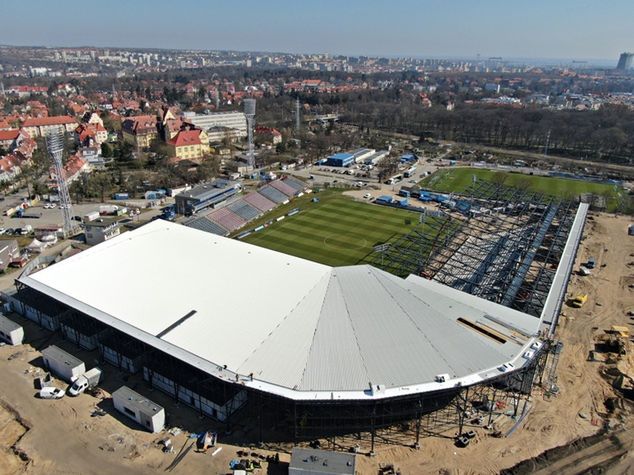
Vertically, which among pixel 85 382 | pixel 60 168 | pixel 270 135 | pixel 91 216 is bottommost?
pixel 85 382

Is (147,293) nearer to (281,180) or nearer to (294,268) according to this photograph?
(294,268)

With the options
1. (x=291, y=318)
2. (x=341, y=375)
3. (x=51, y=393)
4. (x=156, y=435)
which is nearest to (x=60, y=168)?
(x=51, y=393)

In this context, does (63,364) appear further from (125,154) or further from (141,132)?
(141,132)

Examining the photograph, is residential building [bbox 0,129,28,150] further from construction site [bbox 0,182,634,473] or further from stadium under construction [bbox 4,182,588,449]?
construction site [bbox 0,182,634,473]

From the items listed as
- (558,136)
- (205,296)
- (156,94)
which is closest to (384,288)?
(205,296)

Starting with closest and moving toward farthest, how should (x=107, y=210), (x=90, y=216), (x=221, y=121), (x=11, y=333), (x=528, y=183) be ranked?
(x=11, y=333), (x=90, y=216), (x=107, y=210), (x=528, y=183), (x=221, y=121)

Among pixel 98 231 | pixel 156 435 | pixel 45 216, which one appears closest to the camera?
pixel 156 435

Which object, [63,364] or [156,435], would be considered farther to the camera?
[63,364]
